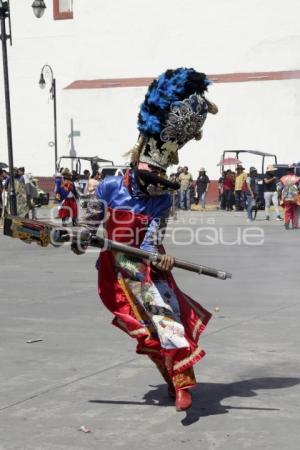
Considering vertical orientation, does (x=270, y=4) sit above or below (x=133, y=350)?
above

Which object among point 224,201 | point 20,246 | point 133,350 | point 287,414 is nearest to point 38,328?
point 133,350

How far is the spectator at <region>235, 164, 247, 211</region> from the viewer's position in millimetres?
30672

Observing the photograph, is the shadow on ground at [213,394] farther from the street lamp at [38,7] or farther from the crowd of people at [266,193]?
the street lamp at [38,7]

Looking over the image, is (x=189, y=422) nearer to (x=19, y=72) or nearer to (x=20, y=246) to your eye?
(x=20, y=246)

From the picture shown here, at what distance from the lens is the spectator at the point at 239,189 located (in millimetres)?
30672

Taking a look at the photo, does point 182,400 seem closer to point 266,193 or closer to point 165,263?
point 165,263

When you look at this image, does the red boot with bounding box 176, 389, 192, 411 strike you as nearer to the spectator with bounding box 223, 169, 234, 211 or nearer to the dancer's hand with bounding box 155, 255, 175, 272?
the dancer's hand with bounding box 155, 255, 175, 272

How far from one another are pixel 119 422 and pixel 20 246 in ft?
41.4

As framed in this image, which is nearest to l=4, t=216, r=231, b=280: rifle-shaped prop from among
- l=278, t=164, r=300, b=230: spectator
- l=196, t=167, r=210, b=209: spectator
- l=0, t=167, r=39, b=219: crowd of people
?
l=278, t=164, r=300, b=230: spectator

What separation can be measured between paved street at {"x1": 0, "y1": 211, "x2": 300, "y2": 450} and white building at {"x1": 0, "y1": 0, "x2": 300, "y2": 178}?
29649 mm

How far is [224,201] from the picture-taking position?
35.1 meters

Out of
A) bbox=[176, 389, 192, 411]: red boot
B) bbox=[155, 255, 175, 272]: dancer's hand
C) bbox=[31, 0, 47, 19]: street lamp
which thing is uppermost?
bbox=[31, 0, 47, 19]: street lamp

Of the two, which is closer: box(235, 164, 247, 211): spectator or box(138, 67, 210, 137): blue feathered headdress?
box(138, 67, 210, 137): blue feathered headdress

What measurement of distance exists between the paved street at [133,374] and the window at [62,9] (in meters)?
36.7
